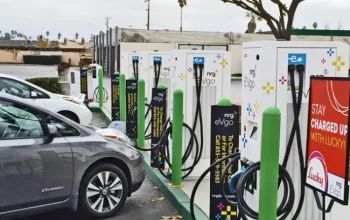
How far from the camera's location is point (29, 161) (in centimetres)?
530

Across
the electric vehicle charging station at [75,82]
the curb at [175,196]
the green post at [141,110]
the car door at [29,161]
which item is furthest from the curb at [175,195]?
the electric vehicle charging station at [75,82]

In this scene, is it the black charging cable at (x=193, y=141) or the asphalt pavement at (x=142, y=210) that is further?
the black charging cable at (x=193, y=141)

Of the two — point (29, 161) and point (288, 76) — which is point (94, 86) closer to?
point (29, 161)

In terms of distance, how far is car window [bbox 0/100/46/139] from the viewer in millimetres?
5461

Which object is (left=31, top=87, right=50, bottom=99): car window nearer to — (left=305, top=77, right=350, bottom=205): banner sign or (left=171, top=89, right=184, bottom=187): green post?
(left=171, top=89, right=184, bottom=187): green post

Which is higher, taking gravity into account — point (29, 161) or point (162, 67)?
point (162, 67)

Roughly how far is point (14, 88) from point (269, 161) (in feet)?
26.8

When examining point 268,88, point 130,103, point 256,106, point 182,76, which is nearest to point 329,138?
point 268,88

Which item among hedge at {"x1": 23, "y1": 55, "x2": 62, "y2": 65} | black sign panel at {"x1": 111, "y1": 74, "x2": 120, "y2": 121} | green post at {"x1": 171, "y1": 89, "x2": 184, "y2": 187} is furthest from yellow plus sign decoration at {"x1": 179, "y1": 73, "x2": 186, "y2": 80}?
hedge at {"x1": 23, "y1": 55, "x2": 62, "y2": 65}

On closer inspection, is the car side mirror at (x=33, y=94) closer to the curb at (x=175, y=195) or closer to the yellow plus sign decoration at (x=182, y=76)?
the curb at (x=175, y=195)

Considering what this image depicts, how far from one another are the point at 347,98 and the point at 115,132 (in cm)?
409

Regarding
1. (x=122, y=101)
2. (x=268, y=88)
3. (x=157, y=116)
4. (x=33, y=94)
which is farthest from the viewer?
(x=122, y=101)

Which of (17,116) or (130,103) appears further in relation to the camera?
(130,103)

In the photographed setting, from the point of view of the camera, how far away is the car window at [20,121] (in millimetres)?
5461
